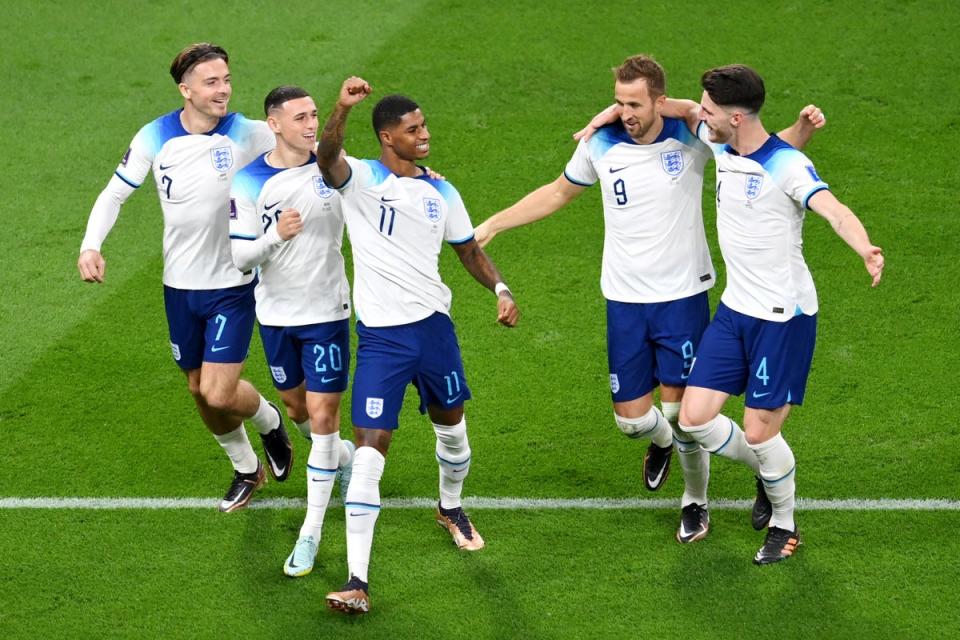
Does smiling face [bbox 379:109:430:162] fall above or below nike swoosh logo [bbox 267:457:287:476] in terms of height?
above

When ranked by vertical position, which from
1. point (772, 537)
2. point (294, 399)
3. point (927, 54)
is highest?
point (927, 54)

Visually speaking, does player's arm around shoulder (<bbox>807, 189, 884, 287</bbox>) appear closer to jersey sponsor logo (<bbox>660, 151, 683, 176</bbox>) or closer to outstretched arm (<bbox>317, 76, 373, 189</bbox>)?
jersey sponsor logo (<bbox>660, 151, 683, 176</bbox>)

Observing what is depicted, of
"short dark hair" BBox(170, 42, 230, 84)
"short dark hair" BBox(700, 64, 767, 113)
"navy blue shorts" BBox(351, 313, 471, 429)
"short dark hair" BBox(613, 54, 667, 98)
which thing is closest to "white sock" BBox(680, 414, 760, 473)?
"navy blue shorts" BBox(351, 313, 471, 429)

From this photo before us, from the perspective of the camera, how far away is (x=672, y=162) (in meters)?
6.94

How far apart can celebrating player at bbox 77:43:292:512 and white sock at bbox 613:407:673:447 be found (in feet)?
6.43

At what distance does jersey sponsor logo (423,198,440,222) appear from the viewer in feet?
22.1

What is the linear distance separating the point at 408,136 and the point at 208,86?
51.1 inches

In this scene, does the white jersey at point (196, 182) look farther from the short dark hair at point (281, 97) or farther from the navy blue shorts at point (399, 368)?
the navy blue shorts at point (399, 368)

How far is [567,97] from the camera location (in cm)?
1220

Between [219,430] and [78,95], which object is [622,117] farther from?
[78,95]

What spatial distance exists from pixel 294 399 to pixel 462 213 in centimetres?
137

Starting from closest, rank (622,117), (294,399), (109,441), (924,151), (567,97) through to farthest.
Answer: (622,117) → (294,399) → (109,441) → (924,151) → (567,97)

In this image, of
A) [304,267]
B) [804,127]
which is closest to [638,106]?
[804,127]

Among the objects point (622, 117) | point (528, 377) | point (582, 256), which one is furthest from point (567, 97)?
point (622, 117)
